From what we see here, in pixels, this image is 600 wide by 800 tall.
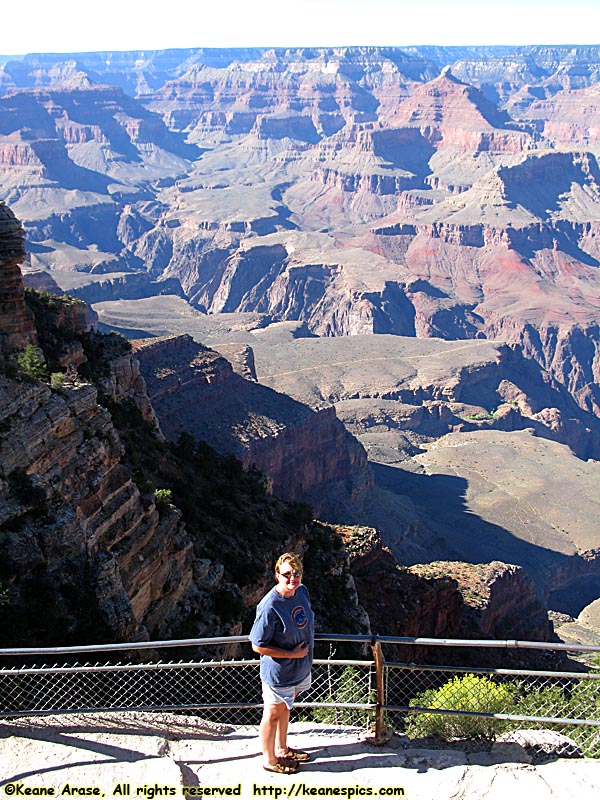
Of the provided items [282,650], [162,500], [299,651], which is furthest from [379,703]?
[162,500]

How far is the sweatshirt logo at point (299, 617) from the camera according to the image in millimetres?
11625

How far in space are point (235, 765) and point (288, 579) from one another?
108 inches

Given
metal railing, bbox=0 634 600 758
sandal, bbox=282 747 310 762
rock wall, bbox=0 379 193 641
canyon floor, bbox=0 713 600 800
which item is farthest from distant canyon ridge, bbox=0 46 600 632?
sandal, bbox=282 747 310 762

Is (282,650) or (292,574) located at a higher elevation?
(292,574)

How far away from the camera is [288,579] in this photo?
11.4 m

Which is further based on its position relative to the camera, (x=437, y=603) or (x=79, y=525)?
(x=437, y=603)

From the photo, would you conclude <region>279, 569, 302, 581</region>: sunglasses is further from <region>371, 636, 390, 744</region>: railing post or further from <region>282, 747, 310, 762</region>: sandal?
<region>282, 747, 310, 762</region>: sandal

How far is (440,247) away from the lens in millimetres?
194000

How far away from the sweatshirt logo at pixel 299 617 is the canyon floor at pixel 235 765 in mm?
1995

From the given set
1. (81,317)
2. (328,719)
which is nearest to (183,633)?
(328,719)

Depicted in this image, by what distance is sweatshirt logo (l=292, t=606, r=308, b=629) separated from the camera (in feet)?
38.1

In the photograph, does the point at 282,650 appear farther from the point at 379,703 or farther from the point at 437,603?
the point at 437,603

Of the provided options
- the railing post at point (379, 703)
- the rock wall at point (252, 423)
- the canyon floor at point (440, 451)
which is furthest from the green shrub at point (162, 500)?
the canyon floor at point (440, 451)

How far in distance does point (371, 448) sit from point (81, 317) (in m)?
58.1
